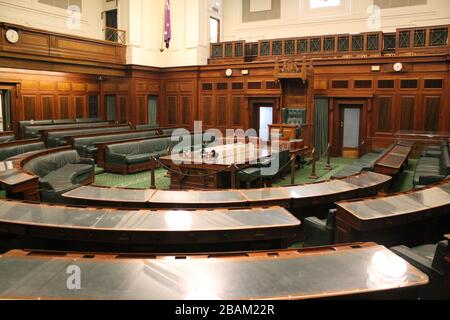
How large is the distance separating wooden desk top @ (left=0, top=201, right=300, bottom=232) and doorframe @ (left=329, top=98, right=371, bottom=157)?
9.53 m

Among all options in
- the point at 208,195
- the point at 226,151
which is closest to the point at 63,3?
the point at 226,151

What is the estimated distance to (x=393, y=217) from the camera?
3396mm

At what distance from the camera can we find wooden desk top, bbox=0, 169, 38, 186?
4.86 meters

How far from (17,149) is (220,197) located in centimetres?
603

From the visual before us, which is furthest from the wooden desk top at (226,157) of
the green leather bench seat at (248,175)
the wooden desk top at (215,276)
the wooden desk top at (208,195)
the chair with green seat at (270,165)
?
the wooden desk top at (215,276)

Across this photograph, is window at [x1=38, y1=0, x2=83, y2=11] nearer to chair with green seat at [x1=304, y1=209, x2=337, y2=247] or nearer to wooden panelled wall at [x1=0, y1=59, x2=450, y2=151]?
wooden panelled wall at [x1=0, y1=59, x2=450, y2=151]

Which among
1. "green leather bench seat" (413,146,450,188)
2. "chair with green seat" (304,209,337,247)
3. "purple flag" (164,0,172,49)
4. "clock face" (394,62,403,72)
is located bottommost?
"chair with green seat" (304,209,337,247)

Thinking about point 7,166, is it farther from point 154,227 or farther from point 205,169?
point 154,227

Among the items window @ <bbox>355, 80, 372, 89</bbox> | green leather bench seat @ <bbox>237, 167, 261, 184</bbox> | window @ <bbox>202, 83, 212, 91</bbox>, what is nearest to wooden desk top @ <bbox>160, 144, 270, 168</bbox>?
green leather bench seat @ <bbox>237, 167, 261, 184</bbox>

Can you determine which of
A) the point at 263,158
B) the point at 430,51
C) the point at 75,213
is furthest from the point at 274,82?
the point at 75,213

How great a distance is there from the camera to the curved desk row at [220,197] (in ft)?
13.2

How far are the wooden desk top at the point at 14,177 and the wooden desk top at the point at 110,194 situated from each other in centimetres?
97

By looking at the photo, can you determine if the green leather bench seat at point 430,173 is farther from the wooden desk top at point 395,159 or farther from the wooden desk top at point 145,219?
the wooden desk top at point 145,219

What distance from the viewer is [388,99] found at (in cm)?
1172
